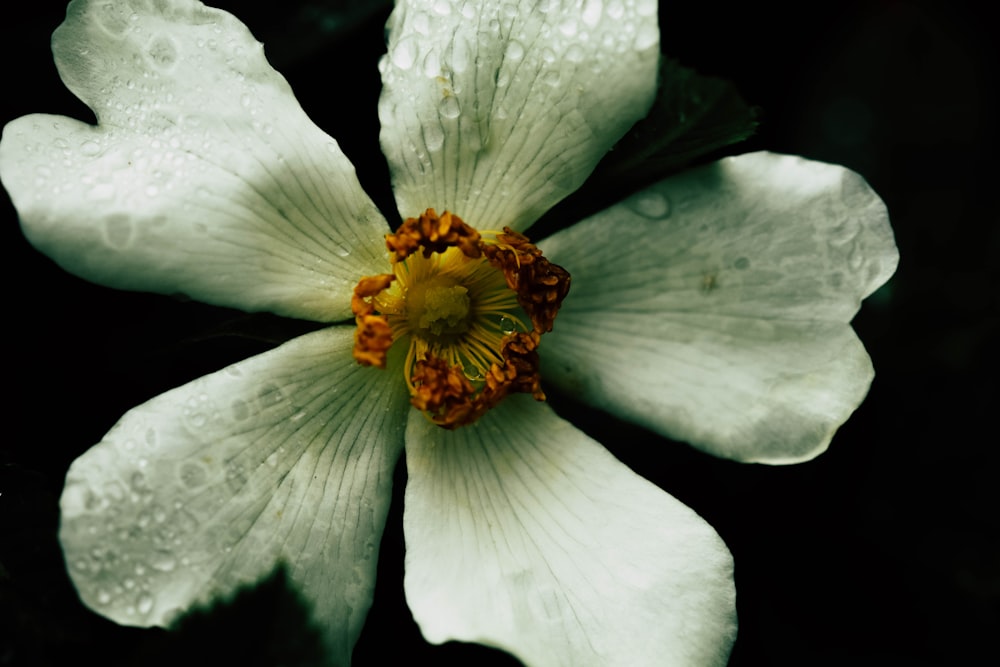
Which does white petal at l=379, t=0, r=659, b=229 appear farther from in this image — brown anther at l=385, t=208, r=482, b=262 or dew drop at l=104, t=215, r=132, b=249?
dew drop at l=104, t=215, r=132, b=249

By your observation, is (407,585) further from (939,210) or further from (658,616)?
(939,210)

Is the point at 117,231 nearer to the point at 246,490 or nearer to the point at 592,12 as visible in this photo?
the point at 246,490

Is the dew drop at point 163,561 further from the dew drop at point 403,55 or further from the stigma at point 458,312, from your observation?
the dew drop at point 403,55

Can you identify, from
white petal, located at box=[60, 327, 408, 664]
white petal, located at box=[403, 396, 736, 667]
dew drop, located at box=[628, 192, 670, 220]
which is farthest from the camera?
dew drop, located at box=[628, 192, 670, 220]

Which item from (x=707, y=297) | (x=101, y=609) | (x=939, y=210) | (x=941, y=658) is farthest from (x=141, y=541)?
(x=939, y=210)

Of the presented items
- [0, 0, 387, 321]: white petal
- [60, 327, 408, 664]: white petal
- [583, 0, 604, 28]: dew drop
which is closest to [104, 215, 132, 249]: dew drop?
[0, 0, 387, 321]: white petal

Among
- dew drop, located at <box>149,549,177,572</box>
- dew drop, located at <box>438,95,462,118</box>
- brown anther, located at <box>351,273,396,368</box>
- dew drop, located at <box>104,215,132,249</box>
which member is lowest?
dew drop, located at <box>149,549,177,572</box>
